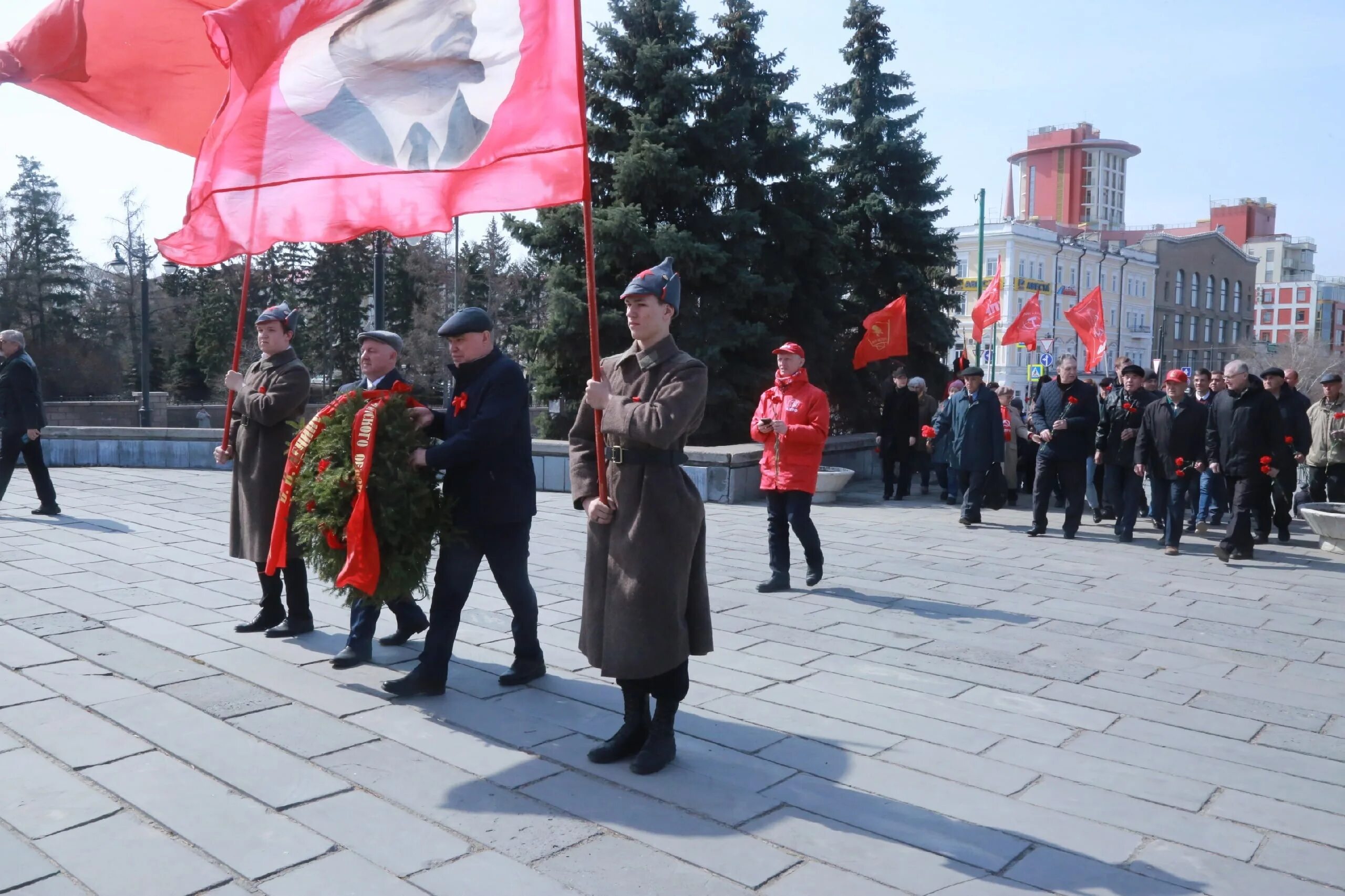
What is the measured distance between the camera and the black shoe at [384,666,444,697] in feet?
17.0

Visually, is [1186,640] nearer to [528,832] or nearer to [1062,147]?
[528,832]

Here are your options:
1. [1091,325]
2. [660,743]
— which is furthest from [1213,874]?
[1091,325]

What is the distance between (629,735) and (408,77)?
3.04 meters

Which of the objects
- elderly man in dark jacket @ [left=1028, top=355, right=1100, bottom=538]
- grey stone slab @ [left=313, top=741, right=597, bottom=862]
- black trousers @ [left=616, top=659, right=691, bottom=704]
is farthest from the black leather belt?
elderly man in dark jacket @ [left=1028, top=355, right=1100, bottom=538]

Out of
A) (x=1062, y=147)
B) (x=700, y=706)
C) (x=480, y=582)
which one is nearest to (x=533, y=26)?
(x=700, y=706)

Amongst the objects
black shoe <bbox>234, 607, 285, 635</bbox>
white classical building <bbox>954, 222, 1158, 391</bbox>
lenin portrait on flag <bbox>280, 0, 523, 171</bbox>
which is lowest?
black shoe <bbox>234, 607, 285, 635</bbox>

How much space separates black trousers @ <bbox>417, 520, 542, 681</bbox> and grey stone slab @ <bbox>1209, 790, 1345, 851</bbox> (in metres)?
3.12

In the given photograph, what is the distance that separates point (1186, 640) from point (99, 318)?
5653 cm

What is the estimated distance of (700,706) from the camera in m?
5.20

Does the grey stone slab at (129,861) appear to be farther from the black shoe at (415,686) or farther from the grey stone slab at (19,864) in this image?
the black shoe at (415,686)

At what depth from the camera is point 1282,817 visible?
4027mm

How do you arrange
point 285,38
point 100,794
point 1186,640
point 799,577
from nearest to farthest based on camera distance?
point 100,794, point 285,38, point 1186,640, point 799,577

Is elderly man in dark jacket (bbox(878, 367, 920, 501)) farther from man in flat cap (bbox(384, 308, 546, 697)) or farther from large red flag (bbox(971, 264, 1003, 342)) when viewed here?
man in flat cap (bbox(384, 308, 546, 697))

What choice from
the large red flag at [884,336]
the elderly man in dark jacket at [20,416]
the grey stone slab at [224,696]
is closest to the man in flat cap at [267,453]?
the grey stone slab at [224,696]
